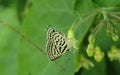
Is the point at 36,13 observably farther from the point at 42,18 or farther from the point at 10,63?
the point at 10,63

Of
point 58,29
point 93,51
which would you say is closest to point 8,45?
point 58,29

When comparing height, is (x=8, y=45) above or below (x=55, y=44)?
above

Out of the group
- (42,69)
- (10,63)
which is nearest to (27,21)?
(42,69)

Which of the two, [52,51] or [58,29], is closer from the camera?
[52,51]

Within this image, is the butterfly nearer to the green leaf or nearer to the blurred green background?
the blurred green background

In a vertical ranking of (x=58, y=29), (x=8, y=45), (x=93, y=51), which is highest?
(x=8, y=45)

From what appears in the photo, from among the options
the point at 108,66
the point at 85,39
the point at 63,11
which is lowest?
the point at 108,66

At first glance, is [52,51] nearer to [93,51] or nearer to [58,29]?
[93,51]

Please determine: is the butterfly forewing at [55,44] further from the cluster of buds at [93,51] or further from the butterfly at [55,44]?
the cluster of buds at [93,51]
